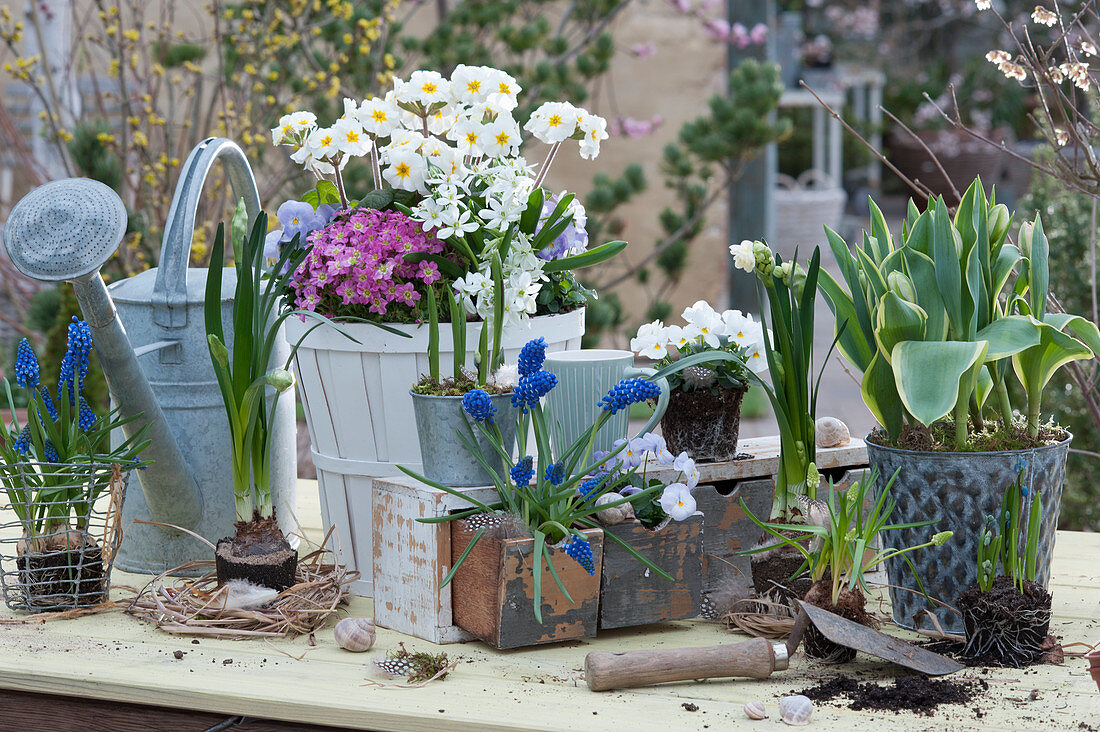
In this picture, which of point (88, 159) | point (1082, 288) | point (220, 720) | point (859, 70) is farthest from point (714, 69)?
point (220, 720)

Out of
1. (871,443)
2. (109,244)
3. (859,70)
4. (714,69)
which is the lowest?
(871,443)

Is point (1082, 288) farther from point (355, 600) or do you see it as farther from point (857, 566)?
point (355, 600)

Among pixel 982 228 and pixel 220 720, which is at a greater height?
pixel 982 228

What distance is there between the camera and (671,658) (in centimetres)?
130

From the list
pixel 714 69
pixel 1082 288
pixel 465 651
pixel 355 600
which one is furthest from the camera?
pixel 714 69

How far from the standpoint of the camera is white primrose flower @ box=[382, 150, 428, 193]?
155 centimetres

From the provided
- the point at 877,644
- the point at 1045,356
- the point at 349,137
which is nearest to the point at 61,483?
the point at 349,137

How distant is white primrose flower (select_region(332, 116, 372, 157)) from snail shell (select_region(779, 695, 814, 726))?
881 millimetres

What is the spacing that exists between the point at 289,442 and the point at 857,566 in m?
0.90

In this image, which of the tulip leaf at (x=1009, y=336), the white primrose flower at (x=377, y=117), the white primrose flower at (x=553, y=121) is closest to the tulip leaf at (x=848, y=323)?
the tulip leaf at (x=1009, y=336)

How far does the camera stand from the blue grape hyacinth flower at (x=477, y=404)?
1334mm

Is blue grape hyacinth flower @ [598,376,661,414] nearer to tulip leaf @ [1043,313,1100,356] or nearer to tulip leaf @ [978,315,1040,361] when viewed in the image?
tulip leaf @ [978,315,1040,361]

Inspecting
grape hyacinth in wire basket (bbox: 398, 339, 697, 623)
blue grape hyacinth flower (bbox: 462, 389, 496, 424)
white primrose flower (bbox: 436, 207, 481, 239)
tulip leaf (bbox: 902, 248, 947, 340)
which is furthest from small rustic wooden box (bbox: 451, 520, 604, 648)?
tulip leaf (bbox: 902, 248, 947, 340)

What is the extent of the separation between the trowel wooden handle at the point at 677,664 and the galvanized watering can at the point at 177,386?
63 cm
